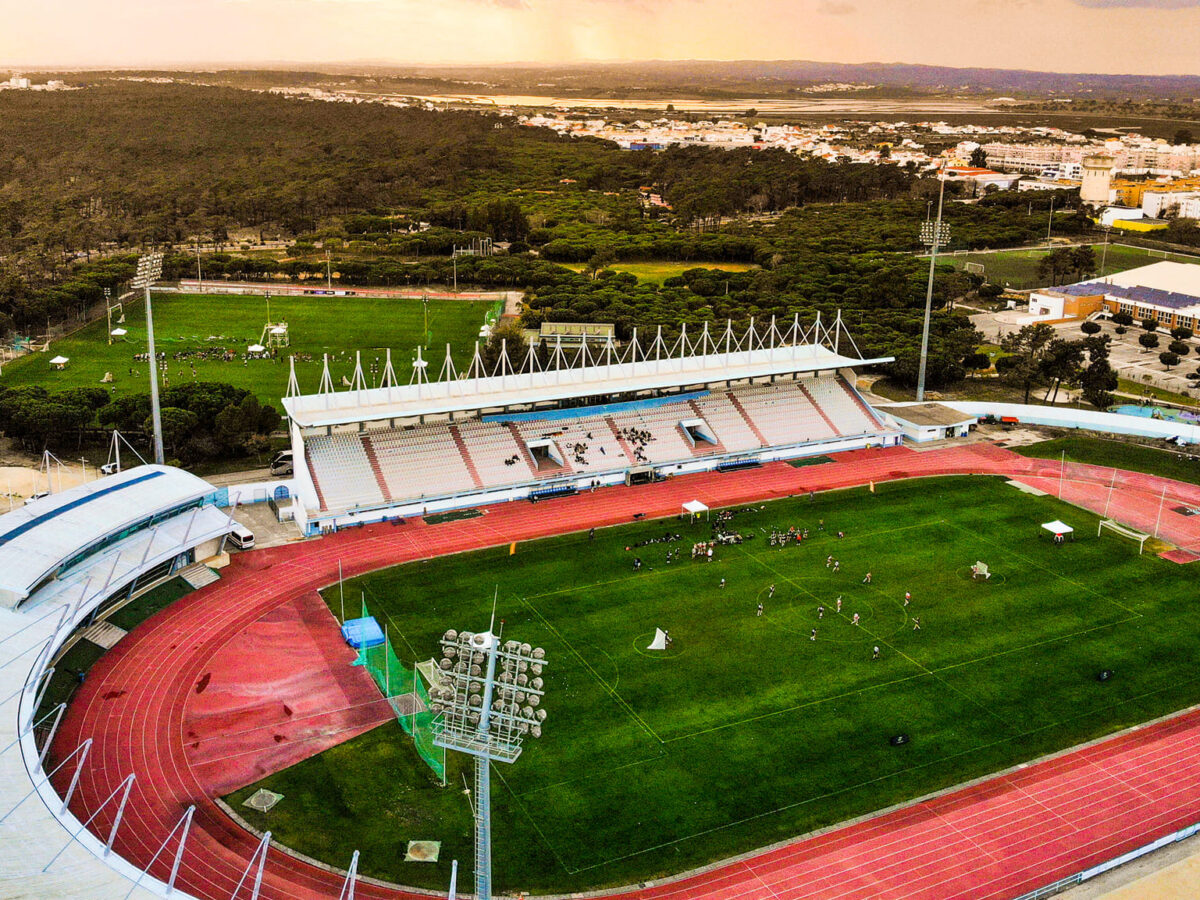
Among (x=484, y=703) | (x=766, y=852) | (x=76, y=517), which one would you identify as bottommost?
(x=766, y=852)

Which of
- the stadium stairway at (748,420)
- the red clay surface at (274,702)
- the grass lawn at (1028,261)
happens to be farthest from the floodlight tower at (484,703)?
the grass lawn at (1028,261)

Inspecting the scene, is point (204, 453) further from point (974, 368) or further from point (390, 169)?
point (390, 169)

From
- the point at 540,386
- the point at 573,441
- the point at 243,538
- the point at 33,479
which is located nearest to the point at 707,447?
the point at 573,441

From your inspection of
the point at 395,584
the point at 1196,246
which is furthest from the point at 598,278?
the point at 1196,246

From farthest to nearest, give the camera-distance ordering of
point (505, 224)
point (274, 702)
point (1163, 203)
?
point (1163, 203)
point (505, 224)
point (274, 702)

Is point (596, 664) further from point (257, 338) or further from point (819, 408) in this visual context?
point (257, 338)

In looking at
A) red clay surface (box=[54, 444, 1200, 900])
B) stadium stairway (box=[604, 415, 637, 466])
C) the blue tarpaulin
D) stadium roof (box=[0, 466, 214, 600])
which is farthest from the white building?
stadium roof (box=[0, 466, 214, 600])
